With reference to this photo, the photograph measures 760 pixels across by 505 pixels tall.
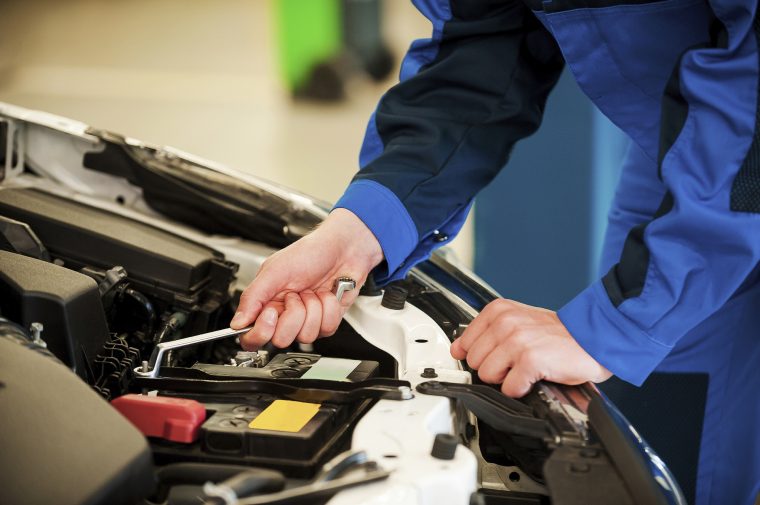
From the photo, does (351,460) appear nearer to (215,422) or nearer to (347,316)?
(215,422)

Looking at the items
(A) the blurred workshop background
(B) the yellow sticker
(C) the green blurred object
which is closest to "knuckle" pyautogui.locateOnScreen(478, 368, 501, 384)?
(B) the yellow sticker

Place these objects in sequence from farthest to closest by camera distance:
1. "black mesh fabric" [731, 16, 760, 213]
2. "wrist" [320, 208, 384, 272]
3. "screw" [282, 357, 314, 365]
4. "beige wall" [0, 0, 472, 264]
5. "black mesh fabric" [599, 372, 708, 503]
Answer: "beige wall" [0, 0, 472, 264]
"black mesh fabric" [599, 372, 708, 503]
"wrist" [320, 208, 384, 272]
"screw" [282, 357, 314, 365]
"black mesh fabric" [731, 16, 760, 213]

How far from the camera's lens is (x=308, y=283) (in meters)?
1.21

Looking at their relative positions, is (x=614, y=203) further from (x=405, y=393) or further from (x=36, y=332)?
(x=36, y=332)

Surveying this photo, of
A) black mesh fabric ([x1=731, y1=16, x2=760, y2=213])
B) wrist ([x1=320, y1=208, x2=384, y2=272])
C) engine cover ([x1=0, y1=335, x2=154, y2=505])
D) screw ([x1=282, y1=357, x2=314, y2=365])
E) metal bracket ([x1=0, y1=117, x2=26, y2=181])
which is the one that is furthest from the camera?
metal bracket ([x1=0, y1=117, x2=26, y2=181])

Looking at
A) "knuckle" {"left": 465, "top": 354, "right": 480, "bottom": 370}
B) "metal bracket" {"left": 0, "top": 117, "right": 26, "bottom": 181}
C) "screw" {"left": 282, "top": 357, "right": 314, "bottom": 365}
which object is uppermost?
"metal bracket" {"left": 0, "top": 117, "right": 26, "bottom": 181}

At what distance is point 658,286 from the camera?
992 mm

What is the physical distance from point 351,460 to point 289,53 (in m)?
4.55

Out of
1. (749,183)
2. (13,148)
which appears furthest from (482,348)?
(13,148)

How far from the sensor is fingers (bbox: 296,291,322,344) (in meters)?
1.14

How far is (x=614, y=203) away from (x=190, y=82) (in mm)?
4103

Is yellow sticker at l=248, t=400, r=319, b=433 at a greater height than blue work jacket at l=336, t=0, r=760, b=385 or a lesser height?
lesser

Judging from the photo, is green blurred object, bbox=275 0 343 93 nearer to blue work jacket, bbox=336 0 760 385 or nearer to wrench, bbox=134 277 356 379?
blue work jacket, bbox=336 0 760 385

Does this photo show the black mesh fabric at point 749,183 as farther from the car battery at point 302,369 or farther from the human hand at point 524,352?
the car battery at point 302,369
